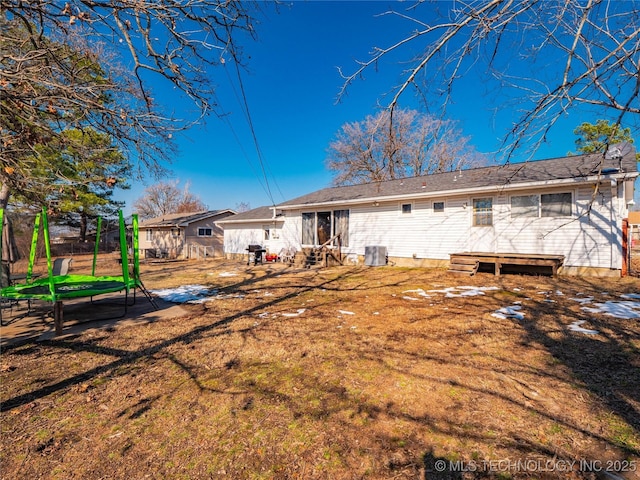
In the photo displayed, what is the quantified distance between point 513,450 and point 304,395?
1648mm

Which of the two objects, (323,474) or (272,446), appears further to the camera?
(272,446)

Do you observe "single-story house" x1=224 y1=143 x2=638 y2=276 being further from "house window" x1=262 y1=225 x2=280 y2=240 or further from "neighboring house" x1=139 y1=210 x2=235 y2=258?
"neighboring house" x1=139 y1=210 x2=235 y2=258

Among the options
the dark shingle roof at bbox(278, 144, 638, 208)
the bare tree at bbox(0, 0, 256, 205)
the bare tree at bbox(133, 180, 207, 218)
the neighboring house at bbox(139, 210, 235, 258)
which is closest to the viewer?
the bare tree at bbox(0, 0, 256, 205)

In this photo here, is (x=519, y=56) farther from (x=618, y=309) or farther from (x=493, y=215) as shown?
(x=493, y=215)

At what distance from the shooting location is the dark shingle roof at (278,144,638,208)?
26.8ft

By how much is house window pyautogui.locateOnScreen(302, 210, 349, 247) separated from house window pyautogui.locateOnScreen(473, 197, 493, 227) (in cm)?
542

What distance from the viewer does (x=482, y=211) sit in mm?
10211

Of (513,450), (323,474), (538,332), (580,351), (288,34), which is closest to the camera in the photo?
(323,474)

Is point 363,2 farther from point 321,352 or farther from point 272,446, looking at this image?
point 272,446

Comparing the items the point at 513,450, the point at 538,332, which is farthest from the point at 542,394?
the point at 538,332

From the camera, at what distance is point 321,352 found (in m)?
3.74

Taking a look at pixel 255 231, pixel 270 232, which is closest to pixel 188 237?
pixel 255 231

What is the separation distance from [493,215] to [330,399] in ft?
31.5

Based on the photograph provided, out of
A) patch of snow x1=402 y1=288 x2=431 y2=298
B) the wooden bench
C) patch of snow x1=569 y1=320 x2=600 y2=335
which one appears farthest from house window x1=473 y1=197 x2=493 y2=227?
patch of snow x1=569 y1=320 x2=600 y2=335
